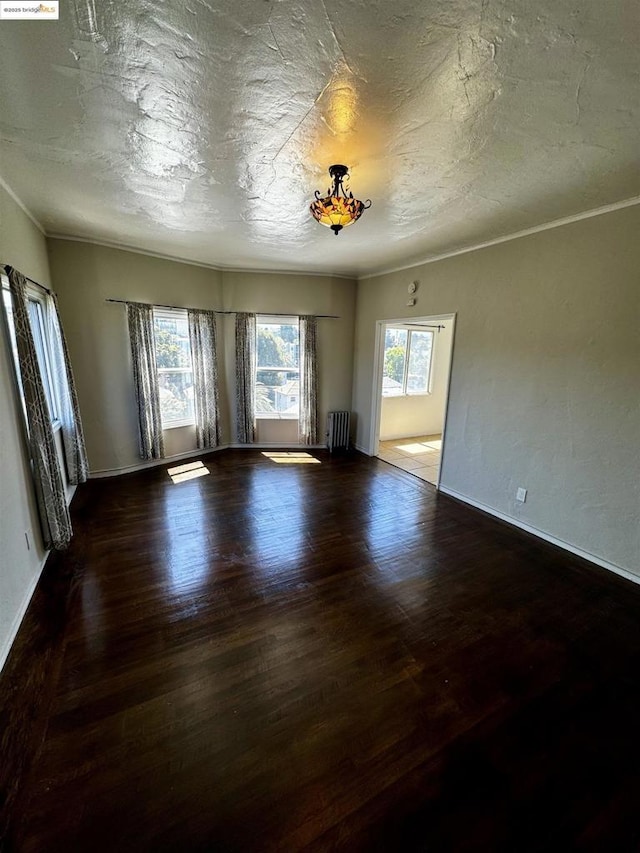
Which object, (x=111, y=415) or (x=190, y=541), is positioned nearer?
(x=190, y=541)

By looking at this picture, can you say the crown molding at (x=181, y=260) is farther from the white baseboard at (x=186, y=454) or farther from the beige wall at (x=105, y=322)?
the white baseboard at (x=186, y=454)

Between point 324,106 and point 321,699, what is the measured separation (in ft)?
9.24

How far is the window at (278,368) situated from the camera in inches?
213

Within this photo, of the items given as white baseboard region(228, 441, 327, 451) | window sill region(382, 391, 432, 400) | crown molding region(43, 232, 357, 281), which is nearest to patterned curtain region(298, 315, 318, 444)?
white baseboard region(228, 441, 327, 451)

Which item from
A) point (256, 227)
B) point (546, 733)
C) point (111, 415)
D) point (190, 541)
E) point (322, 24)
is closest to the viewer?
point (322, 24)

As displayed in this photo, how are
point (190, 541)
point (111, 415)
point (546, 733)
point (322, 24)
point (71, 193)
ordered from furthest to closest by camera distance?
1. point (111, 415)
2. point (190, 541)
3. point (71, 193)
4. point (546, 733)
5. point (322, 24)

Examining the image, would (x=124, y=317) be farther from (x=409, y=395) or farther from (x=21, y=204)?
(x=409, y=395)

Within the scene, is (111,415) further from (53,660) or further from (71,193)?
(53,660)

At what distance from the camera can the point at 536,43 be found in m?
1.25

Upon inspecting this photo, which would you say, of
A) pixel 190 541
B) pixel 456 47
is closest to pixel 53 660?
pixel 190 541

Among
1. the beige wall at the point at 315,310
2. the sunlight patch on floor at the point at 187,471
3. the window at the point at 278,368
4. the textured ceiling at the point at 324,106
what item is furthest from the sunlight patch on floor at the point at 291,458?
the textured ceiling at the point at 324,106

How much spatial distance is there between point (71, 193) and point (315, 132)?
6.88 feet

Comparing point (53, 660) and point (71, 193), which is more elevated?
point (71, 193)

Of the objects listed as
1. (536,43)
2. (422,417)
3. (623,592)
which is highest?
(536,43)
